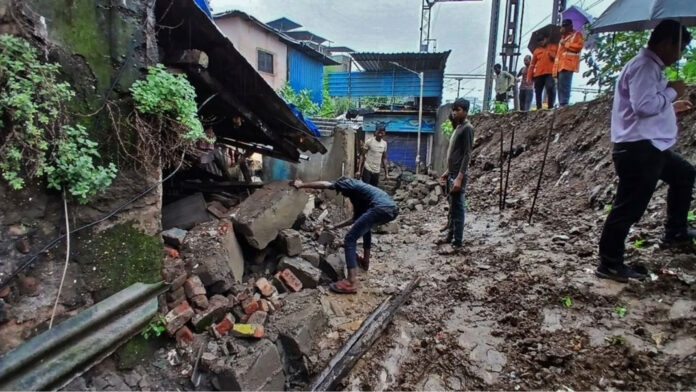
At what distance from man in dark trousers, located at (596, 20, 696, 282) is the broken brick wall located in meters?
3.46

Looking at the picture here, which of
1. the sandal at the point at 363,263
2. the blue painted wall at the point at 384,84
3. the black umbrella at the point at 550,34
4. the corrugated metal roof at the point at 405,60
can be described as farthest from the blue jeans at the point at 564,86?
the blue painted wall at the point at 384,84

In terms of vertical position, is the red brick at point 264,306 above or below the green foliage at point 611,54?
below

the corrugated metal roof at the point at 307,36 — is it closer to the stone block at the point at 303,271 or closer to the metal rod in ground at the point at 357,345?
the stone block at the point at 303,271

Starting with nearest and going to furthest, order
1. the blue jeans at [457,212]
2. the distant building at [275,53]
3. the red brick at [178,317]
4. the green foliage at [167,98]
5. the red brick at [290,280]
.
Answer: the green foliage at [167,98] → the red brick at [178,317] → the red brick at [290,280] → the blue jeans at [457,212] → the distant building at [275,53]

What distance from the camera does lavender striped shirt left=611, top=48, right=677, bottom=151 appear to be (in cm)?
253

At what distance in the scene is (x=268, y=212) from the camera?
3.81 metres

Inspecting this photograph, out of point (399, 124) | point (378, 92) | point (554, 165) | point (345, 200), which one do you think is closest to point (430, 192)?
point (345, 200)

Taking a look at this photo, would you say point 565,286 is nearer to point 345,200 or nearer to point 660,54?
point 660,54

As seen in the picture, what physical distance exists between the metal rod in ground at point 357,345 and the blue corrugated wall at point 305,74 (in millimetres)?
17168

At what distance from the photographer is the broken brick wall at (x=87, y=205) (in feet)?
6.38

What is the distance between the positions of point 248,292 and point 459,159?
9.90 ft

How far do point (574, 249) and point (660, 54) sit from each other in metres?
1.96

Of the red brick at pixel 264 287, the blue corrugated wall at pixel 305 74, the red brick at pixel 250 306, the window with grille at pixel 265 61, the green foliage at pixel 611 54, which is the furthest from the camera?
the blue corrugated wall at pixel 305 74

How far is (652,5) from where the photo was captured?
106 inches
